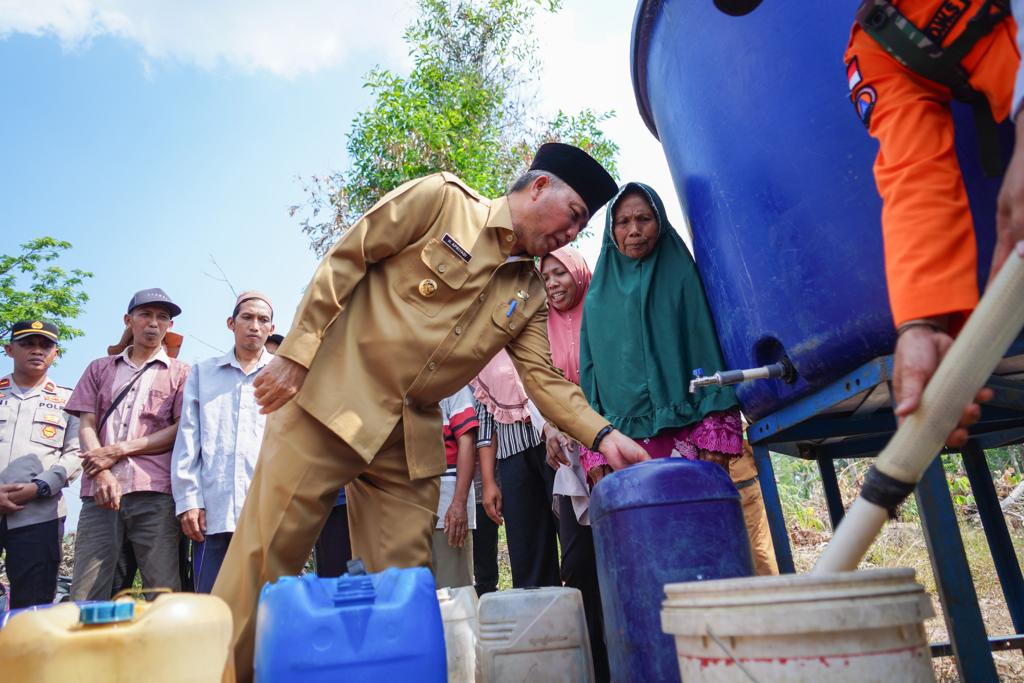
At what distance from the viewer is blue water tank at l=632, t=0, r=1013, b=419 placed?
1820mm

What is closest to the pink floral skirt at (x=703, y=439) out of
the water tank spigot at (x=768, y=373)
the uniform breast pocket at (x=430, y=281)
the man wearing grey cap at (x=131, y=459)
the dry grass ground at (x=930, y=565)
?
the water tank spigot at (x=768, y=373)

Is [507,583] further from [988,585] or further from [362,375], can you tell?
[362,375]

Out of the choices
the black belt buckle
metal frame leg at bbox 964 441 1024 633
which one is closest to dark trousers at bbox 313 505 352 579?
metal frame leg at bbox 964 441 1024 633

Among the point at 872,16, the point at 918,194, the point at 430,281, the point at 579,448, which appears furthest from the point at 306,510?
the point at 872,16

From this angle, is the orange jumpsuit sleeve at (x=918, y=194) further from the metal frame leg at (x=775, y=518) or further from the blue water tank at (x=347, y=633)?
the metal frame leg at (x=775, y=518)

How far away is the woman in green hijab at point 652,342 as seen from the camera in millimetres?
2682

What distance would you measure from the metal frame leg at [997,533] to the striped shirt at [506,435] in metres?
2.17

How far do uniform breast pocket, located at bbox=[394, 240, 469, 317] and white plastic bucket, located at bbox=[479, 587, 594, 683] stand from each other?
1.07 m

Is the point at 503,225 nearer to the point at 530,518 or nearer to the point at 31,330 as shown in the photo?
the point at 530,518

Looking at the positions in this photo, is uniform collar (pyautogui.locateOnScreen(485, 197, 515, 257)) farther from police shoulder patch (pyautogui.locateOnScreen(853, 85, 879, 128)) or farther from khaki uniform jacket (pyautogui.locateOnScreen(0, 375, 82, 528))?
khaki uniform jacket (pyautogui.locateOnScreen(0, 375, 82, 528))

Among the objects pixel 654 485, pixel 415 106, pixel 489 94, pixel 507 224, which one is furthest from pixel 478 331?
pixel 489 94

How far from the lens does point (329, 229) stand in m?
11.2

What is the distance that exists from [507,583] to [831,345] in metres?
6.53

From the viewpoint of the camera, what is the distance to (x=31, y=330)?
4.36 metres
